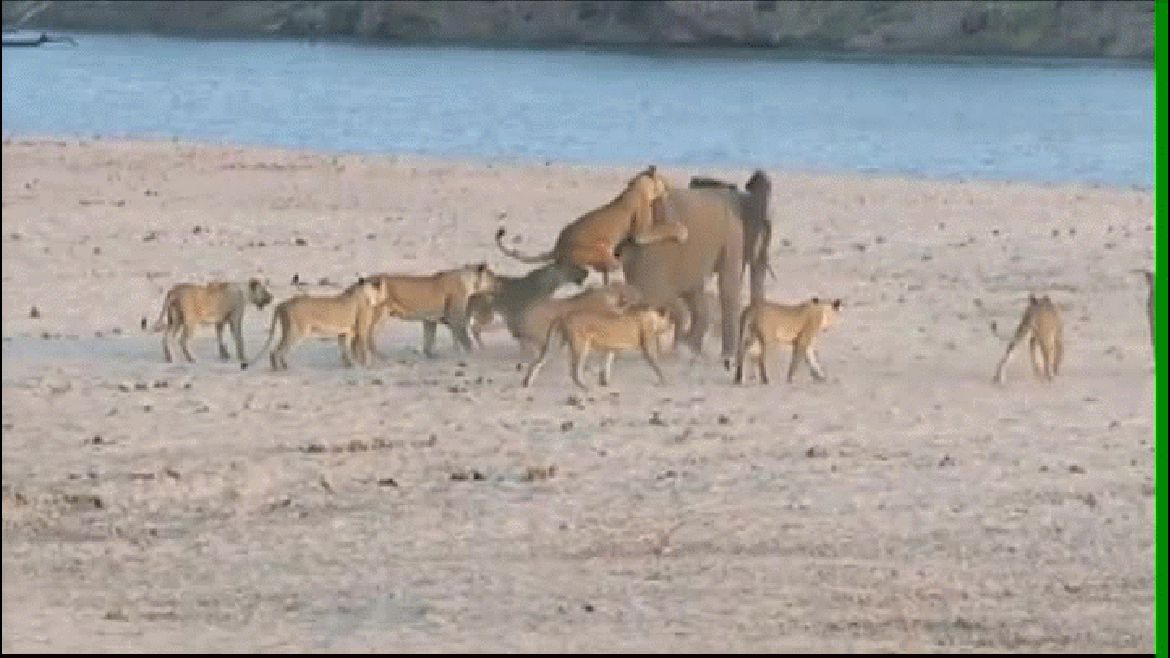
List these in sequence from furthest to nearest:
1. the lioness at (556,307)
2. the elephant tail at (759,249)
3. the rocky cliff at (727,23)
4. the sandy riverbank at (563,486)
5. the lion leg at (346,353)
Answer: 1. the rocky cliff at (727,23)
2. the elephant tail at (759,249)
3. the lion leg at (346,353)
4. the lioness at (556,307)
5. the sandy riverbank at (563,486)

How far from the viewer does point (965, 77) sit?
3155 inches

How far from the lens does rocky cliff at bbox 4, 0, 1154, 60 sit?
289 ft

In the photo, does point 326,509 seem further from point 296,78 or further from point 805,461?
point 296,78

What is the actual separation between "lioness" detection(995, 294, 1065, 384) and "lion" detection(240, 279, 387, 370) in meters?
2.87

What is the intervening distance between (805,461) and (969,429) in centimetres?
118

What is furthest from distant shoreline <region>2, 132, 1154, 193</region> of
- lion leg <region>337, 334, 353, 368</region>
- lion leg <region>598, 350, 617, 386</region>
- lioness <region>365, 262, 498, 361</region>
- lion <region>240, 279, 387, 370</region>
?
lion leg <region>598, 350, 617, 386</region>

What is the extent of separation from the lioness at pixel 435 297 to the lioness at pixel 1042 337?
7.83ft

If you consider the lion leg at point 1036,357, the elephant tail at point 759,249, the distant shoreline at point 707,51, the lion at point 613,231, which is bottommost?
the distant shoreline at point 707,51

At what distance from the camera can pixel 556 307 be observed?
13242 mm

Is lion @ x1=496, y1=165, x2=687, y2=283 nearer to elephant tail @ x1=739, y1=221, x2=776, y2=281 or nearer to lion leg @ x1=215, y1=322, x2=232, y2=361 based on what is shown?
elephant tail @ x1=739, y1=221, x2=776, y2=281

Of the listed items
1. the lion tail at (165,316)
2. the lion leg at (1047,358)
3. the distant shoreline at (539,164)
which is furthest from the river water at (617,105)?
the lion leg at (1047,358)

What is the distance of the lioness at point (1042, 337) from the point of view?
45.2ft

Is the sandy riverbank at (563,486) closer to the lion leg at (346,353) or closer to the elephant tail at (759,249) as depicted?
the lion leg at (346,353)

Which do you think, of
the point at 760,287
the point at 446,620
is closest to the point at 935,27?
the point at 760,287
